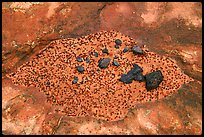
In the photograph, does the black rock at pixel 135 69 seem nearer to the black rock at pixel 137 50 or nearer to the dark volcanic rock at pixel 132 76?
the dark volcanic rock at pixel 132 76

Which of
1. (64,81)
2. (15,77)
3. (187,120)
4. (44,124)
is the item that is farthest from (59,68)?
(187,120)

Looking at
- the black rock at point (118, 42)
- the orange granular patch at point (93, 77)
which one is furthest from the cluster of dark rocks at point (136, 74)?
the black rock at point (118, 42)

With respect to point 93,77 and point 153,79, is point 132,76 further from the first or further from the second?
point 93,77

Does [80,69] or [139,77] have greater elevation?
[80,69]

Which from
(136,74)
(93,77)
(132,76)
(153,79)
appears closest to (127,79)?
(132,76)

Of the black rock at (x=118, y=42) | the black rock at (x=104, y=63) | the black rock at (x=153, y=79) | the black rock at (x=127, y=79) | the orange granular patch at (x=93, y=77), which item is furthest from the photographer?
the black rock at (x=118, y=42)

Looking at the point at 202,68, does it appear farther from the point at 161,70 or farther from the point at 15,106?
the point at 15,106
